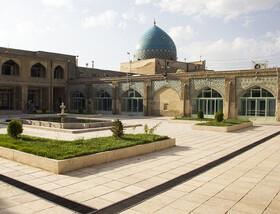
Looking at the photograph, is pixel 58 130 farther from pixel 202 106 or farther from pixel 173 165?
pixel 202 106

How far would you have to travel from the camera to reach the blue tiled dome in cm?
4044

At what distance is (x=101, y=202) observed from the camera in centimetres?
498

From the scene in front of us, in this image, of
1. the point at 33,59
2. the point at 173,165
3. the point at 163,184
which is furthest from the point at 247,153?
the point at 33,59

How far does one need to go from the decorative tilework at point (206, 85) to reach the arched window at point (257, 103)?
190 centimetres

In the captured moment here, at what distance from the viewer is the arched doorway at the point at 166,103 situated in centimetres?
2703

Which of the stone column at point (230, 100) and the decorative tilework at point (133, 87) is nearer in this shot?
the stone column at point (230, 100)

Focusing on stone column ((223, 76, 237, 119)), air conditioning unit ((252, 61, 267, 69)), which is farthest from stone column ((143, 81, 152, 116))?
air conditioning unit ((252, 61, 267, 69))

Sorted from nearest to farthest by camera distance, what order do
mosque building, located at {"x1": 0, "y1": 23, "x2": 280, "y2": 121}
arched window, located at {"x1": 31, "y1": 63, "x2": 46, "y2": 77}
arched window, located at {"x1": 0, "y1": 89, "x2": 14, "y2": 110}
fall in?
mosque building, located at {"x1": 0, "y1": 23, "x2": 280, "y2": 121} < arched window, located at {"x1": 0, "y1": 89, "x2": 14, "y2": 110} < arched window, located at {"x1": 31, "y1": 63, "x2": 46, "y2": 77}

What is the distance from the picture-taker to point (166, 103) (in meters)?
27.7

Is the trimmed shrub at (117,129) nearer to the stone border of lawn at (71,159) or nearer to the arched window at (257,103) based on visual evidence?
the stone border of lawn at (71,159)

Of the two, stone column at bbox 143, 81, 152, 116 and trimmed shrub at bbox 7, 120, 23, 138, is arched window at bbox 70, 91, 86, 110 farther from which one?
trimmed shrub at bbox 7, 120, 23, 138

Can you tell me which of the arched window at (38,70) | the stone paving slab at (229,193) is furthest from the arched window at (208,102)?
the arched window at (38,70)

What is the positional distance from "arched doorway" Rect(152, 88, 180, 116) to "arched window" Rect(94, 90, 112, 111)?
6.08 m

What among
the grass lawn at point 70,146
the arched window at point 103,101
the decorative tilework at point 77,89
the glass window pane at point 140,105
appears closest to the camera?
the grass lawn at point 70,146
